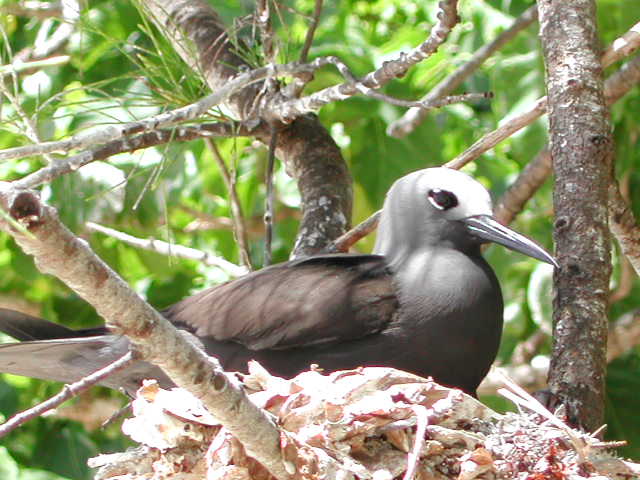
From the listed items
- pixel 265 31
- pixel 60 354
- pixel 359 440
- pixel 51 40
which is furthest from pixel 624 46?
pixel 51 40

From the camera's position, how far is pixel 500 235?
4062 mm

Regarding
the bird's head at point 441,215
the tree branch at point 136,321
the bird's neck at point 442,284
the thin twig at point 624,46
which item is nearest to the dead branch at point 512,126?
the thin twig at point 624,46

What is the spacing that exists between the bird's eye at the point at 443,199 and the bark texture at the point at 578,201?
0.45 metres

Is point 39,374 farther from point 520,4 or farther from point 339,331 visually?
point 520,4

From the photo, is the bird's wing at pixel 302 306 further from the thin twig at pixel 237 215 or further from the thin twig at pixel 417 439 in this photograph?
the thin twig at pixel 417 439

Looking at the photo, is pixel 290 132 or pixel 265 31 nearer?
pixel 265 31

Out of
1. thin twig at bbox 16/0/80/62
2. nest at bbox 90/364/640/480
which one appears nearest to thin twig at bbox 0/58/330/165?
nest at bbox 90/364/640/480

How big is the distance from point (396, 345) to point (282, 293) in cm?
41

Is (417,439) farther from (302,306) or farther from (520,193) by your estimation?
(520,193)

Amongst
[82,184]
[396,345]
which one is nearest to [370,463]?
[396,345]

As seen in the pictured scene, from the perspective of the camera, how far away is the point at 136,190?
19.5 ft

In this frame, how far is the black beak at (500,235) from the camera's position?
388cm

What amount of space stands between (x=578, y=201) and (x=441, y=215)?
0.62 m

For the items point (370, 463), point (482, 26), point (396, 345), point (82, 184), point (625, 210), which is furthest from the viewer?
point (482, 26)
